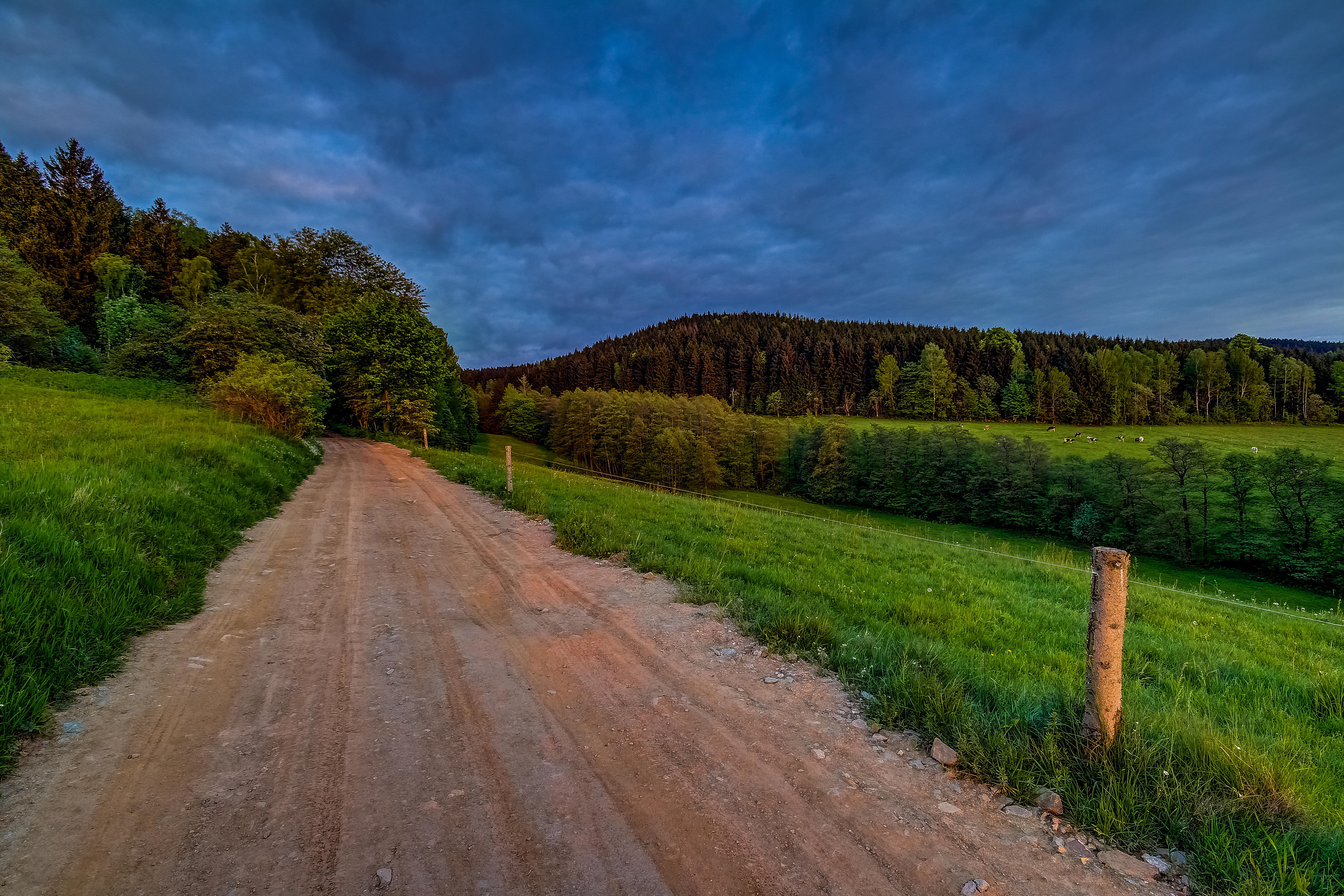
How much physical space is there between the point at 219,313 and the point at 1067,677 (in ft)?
139

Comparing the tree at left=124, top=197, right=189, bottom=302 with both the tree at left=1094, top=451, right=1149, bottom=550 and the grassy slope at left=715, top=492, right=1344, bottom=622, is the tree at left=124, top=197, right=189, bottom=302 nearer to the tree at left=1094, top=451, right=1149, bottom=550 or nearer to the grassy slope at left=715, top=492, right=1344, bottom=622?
the grassy slope at left=715, top=492, right=1344, bottom=622

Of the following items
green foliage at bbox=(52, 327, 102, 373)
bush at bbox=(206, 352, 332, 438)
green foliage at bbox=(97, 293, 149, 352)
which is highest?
green foliage at bbox=(97, 293, 149, 352)

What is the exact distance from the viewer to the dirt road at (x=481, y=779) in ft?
8.68

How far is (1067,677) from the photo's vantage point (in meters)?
5.97

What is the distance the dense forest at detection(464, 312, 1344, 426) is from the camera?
8750 centimetres

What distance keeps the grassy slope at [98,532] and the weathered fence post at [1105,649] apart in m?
7.04

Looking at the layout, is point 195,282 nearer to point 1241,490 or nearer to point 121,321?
point 121,321

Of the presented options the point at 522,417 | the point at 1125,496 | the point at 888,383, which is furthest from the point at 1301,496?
the point at 522,417

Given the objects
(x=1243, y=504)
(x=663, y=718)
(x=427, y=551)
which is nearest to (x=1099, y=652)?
(x=663, y=718)

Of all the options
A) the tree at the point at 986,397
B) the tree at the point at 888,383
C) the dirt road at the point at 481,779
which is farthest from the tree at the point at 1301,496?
the tree at the point at 888,383

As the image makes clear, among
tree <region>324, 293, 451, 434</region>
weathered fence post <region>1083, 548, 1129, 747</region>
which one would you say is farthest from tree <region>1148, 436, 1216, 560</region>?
tree <region>324, 293, 451, 434</region>

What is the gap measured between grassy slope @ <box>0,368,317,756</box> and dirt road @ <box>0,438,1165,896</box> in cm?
36

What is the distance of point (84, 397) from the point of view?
22.2m

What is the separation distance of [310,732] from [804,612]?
514cm
